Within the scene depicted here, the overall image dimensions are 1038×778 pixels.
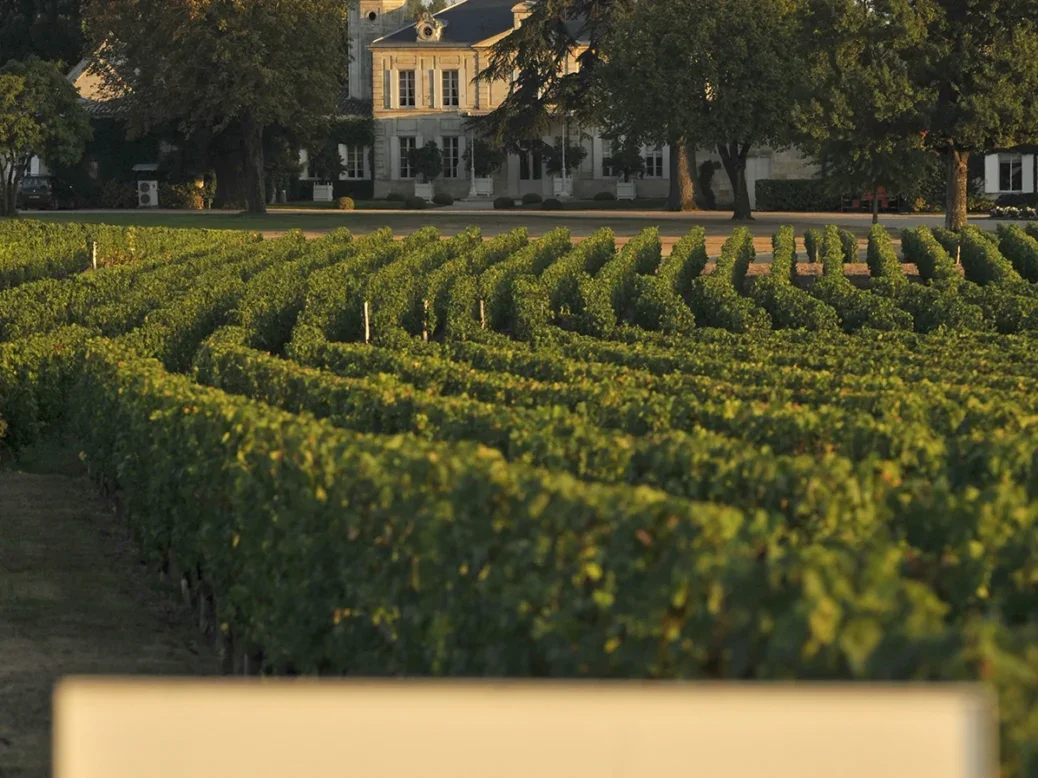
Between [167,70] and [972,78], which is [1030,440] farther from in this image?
[167,70]

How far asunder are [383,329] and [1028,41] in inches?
1281

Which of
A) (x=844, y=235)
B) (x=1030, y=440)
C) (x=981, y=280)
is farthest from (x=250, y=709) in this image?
(x=844, y=235)

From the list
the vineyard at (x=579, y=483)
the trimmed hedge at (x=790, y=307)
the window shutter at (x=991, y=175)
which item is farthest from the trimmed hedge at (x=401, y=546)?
the window shutter at (x=991, y=175)

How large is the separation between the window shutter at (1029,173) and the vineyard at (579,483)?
42.8 meters

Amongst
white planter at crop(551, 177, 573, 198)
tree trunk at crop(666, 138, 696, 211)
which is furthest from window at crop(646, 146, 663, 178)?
tree trunk at crop(666, 138, 696, 211)

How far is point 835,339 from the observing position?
21359 mm

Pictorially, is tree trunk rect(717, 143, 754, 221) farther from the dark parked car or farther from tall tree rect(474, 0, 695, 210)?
the dark parked car

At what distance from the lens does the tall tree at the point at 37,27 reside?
8700 centimetres

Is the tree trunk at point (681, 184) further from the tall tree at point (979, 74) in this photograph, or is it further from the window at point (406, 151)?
the tall tree at point (979, 74)

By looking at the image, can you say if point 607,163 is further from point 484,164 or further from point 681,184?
point 681,184

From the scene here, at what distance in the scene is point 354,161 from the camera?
8375cm

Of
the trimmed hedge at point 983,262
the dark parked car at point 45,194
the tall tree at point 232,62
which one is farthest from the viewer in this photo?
the dark parked car at point 45,194

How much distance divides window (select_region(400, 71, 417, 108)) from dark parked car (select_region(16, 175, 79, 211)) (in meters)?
14.8

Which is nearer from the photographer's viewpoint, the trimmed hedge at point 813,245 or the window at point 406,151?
the trimmed hedge at point 813,245
